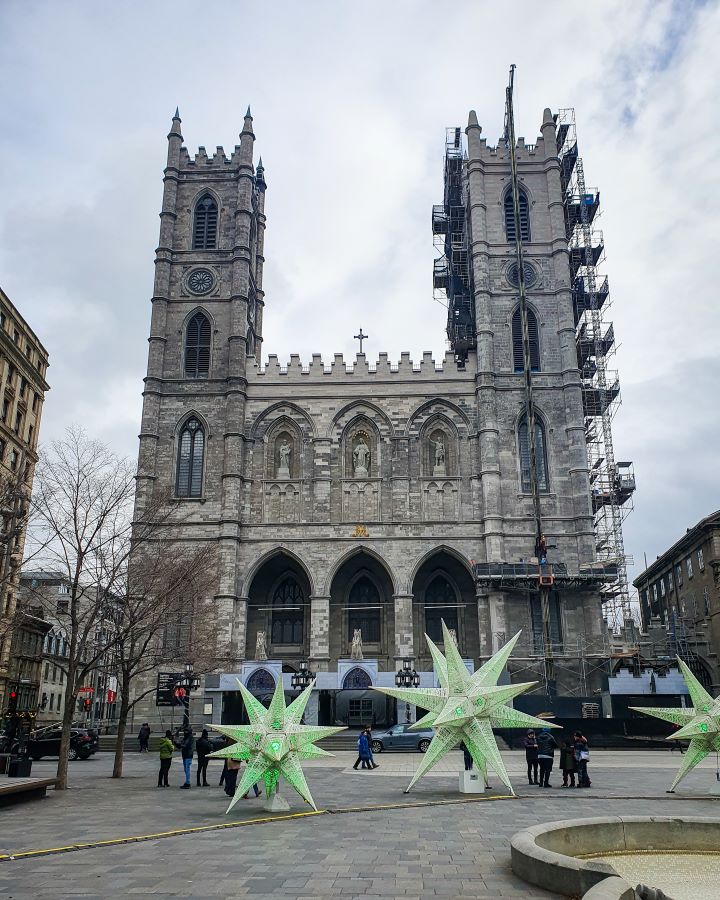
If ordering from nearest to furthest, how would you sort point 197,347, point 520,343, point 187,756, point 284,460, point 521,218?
point 187,756 < point 284,460 < point 520,343 < point 197,347 < point 521,218

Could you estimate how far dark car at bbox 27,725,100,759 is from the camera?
29000 mm

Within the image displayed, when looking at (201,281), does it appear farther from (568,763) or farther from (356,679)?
(568,763)

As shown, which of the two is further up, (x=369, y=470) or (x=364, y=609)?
(x=369, y=470)

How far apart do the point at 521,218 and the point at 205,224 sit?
19789mm

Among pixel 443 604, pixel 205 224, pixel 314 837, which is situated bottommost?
pixel 314 837

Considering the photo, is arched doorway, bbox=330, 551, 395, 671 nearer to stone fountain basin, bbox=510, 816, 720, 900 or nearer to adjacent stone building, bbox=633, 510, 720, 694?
adjacent stone building, bbox=633, 510, 720, 694

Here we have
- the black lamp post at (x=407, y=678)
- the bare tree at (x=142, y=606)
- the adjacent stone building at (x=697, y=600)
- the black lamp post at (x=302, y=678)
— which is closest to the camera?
the bare tree at (x=142, y=606)

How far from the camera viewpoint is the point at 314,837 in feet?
37.1

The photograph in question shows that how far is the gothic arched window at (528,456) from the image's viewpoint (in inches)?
1683

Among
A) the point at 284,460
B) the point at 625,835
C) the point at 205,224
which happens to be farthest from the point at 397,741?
the point at 205,224

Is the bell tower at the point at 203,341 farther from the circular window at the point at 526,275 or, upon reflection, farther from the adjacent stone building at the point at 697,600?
the adjacent stone building at the point at 697,600

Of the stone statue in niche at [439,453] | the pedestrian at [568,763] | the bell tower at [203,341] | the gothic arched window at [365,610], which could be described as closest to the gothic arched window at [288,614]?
the gothic arched window at [365,610]

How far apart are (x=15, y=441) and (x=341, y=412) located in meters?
17.4

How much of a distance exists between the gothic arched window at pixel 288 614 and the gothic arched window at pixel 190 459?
23.6ft
